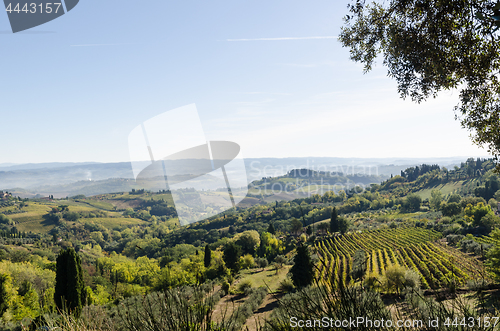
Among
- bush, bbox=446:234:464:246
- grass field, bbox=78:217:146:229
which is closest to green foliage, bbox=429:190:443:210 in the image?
bush, bbox=446:234:464:246

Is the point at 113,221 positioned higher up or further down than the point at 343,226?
further down

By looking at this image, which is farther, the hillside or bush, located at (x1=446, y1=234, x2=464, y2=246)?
bush, located at (x1=446, y1=234, x2=464, y2=246)

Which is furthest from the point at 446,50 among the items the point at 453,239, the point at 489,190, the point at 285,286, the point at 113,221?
the point at 113,221

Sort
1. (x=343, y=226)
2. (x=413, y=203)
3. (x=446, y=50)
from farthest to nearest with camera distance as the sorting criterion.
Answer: (x=413, y=203) → (x=343, y=226) → (x=446, y=50)

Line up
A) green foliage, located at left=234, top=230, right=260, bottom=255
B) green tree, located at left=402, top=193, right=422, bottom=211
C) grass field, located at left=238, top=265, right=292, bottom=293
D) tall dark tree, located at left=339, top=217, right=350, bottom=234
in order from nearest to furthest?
grass field, located at left=238, top=265, right=292, bottom=293 < green foliage, located at left=234, top=230, right=260, bottom=255 < tall dark tree, located at left=339, top=217, right=350, bottom=234 < green tree, located at left=402, top=193, right=422, bottom=211

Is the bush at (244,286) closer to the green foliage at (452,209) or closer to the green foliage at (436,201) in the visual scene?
the green foliage at (452,209)

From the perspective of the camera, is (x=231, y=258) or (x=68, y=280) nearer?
(x=68, y=280)

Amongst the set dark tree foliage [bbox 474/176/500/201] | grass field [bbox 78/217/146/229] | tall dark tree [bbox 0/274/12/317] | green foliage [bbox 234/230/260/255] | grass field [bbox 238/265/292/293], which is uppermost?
tall dark tree [bbox 0/274/12/317]

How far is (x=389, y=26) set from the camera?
16.2 feet

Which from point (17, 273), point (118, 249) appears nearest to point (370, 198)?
point (118, 249)

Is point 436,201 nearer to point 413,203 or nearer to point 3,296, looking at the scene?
point 413,203

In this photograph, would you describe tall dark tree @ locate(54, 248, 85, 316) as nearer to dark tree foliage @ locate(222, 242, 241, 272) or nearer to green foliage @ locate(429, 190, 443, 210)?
dark tree foliage @ locate(222, 242, 241, 272)

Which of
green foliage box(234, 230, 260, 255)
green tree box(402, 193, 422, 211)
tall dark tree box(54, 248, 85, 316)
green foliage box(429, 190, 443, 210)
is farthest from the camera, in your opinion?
green tree box(402, 193, 422, 211)

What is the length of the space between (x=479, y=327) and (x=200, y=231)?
312 feet
